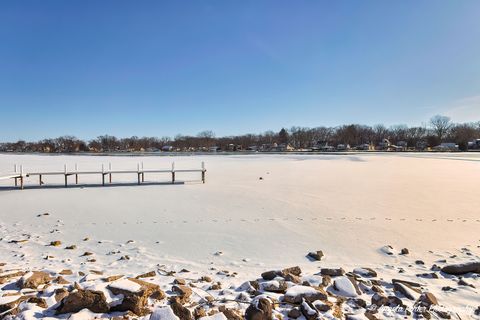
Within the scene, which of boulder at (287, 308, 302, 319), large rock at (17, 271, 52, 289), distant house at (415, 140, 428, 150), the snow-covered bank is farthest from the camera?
distant house at (415, 140, 428, 150)

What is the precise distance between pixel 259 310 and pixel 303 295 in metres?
0.78

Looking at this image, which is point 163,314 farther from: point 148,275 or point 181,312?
point 148,275

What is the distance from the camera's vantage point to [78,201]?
548 inches

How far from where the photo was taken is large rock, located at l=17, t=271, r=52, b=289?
15.2 ft

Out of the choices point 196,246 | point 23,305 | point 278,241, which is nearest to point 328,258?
point 278,241

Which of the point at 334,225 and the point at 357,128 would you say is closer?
the point at 334,225

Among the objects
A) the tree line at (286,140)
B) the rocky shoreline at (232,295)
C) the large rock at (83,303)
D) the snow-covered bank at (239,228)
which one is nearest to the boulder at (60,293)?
the rocky shoreline at (232,295)

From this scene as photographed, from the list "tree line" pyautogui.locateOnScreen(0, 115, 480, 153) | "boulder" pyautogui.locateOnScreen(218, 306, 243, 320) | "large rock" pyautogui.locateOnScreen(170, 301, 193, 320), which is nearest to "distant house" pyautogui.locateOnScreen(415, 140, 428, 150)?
"tree line" pyautogui.locateOnScreen(0, 115, 480, 153)

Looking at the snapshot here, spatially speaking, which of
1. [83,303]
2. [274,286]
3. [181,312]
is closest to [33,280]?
[83,303]

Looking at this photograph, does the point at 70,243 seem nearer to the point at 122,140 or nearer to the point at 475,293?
the point at 475,293

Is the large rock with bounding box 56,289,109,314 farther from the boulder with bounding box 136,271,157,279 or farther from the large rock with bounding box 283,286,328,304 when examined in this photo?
the large rock with bounding box 283,286,328,304

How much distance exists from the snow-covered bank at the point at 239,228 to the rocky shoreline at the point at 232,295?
20.3 inches

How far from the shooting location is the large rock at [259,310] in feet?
12.5

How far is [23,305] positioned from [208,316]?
2460mm
